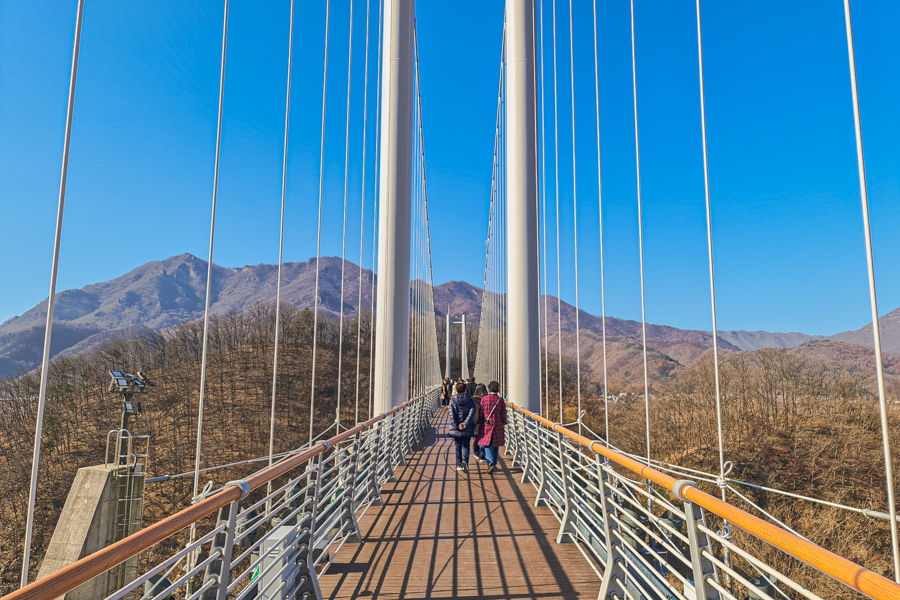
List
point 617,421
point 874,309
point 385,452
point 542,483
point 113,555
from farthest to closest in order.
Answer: point 617,421, point 385,452, point 542,483, point 874,309, point 113,555

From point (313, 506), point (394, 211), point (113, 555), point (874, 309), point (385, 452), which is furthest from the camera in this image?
point (394, 211)

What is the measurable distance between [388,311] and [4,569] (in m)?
24.9

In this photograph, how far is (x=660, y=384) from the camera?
2181 cm

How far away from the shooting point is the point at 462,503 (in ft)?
17.1

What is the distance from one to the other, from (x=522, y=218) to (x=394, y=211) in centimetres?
200

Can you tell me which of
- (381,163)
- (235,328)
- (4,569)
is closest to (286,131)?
(381,163)

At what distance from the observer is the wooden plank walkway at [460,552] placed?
3012 millimetres

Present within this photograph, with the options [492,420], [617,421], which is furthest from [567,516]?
[617,421]

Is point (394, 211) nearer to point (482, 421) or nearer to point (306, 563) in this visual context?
point (482, 421)

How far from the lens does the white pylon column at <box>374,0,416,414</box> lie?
815 centimetres

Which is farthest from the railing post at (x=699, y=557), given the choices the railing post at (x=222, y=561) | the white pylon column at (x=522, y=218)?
the white pylon column at (x=522, y=218)

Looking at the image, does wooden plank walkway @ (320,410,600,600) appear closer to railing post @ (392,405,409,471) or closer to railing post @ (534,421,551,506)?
railing post @ (534,421,551,506)

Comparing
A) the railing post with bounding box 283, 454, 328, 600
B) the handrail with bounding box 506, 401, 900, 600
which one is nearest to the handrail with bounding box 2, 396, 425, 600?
the railing post with bounding box 283, 454, 328, 600

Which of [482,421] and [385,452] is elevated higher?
[482,421]
